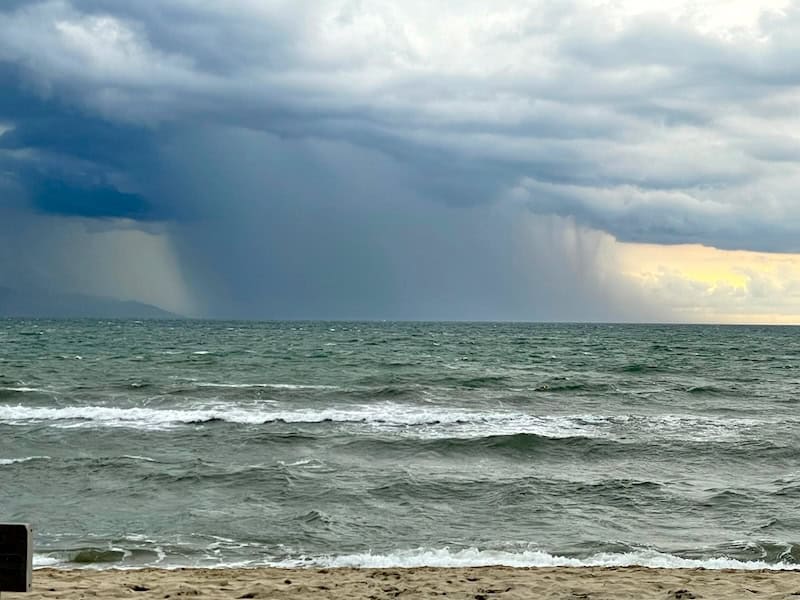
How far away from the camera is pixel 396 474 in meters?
17.3

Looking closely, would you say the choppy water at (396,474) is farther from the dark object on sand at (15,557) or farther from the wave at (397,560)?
the dark object on sand at (15,557)

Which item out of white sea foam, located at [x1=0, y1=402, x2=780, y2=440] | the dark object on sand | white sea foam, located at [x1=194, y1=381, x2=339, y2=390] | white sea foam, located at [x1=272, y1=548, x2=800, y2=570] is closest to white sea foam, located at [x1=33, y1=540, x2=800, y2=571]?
white sea foam, located at [x1=272, y1=548, x2=800, y2=570]

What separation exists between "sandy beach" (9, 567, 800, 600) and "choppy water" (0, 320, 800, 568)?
3.05ft

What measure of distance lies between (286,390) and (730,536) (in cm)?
2375

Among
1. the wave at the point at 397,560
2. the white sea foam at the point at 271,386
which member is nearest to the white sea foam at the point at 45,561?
the wave at the point at 397,560

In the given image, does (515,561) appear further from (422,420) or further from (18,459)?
(422,420)

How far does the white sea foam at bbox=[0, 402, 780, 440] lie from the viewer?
2362 centimetres

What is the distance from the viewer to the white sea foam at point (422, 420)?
23625 millimetres

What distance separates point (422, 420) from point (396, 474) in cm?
847

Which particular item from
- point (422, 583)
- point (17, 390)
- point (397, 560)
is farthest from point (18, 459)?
point (17, 390)

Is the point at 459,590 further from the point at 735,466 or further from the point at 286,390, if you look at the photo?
the point at 286,390

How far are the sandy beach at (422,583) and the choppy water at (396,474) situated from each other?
36.6 inches

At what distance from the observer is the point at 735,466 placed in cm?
1908

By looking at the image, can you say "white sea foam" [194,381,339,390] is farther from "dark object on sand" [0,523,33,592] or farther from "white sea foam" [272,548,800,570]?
"dark object on sand" [0,523,33,592]
